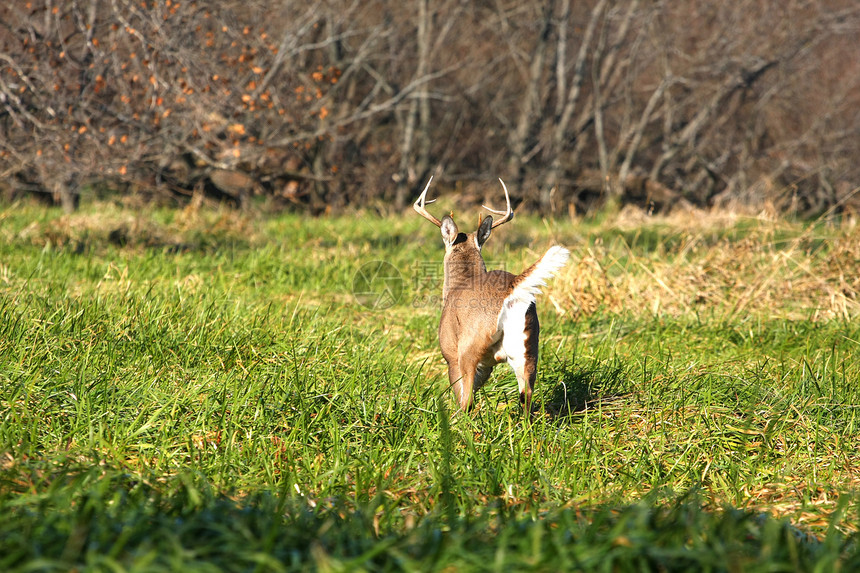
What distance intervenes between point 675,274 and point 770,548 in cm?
507

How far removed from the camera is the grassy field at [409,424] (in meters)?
2.12

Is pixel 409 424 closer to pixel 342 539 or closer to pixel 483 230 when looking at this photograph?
pixel 483 230

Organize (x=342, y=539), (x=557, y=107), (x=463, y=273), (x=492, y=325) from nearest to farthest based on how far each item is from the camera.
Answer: (x=342, y=539), (x=492, y=325), (x=463, y=273), (x=557, y=107)

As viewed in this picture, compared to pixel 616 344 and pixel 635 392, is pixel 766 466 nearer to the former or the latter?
pixel 635 392

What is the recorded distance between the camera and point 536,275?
3.64m

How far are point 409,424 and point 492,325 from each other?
62 centimetres

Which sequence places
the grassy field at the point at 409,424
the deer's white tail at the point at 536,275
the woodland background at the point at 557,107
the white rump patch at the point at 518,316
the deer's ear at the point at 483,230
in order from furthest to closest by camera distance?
the woodland background at the point at 557,107
the deer's ear at the point at 483,230
the white rump patch at the point at 518,316
the deer's white tail at the point at 536,275
the grassy field at the point at 409,424

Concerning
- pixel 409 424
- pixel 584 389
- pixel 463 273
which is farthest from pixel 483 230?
pixel 409 424

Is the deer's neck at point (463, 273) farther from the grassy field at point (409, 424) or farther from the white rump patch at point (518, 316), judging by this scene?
the grassy field at point (409, 424)

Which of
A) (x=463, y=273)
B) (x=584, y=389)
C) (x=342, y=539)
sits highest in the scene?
(x=463, y=273)

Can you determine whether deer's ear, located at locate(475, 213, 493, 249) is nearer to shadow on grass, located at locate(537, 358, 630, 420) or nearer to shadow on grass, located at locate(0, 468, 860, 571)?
shadow on grass, located at locate(537, 358, 630, 420)

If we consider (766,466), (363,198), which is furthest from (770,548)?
(363,198)

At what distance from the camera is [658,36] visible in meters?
14.9

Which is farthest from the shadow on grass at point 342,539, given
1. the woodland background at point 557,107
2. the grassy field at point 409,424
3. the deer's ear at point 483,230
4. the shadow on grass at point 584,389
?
the woodland background at point 557,107
